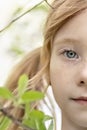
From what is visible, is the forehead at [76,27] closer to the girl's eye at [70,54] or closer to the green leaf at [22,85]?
the girl's eye at [70,54]

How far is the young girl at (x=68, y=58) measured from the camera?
0.90 metres

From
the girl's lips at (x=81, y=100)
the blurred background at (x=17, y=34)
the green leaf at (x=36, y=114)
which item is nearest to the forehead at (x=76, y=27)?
the girl's lips at (x=81, y=100)

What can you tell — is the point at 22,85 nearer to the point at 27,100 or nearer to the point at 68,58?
the point at 27,100

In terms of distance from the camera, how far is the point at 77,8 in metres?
0.98

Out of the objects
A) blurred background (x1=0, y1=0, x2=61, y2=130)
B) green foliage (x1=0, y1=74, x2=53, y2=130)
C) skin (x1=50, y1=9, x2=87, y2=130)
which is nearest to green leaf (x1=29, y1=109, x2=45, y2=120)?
green foliage (x1=0, y1=74, x2=53, y2=130)

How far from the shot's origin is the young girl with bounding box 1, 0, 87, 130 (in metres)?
0.90

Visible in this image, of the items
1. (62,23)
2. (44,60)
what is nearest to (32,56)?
(44,60)

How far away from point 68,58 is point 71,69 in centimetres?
7

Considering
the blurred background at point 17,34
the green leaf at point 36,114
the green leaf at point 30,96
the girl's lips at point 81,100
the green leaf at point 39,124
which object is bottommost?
the green leaf at point 36,114

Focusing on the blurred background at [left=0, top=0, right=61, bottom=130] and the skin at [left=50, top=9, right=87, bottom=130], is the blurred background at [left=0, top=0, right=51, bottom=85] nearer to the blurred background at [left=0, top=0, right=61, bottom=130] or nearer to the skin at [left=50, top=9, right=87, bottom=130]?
the blurred background at [left=0, top=0, right=61, bottom=130]

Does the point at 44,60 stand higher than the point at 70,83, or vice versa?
the point at 44,60

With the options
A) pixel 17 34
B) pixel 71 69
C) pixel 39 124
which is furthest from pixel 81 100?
pixel 17 34

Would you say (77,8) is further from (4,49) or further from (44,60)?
(4,49)

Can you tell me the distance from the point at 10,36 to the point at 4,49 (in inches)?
2.4
